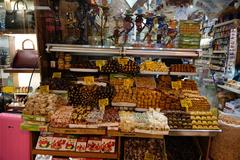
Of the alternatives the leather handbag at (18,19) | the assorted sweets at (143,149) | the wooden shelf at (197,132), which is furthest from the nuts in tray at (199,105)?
the leather handbag at (18,19)

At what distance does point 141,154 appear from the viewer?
236 cm

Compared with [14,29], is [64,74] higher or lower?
lower

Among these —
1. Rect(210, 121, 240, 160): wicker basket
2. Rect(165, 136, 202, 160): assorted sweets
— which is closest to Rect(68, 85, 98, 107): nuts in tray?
Rect(165, 136, 202, 160): assorted sweets

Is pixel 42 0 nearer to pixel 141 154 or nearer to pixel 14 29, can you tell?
pixel 14 29

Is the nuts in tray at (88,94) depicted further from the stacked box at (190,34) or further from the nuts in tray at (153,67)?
the stacked box at (190,34)

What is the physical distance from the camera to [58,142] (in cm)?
239

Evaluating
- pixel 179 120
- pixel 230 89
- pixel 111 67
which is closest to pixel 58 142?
pixel 111 67

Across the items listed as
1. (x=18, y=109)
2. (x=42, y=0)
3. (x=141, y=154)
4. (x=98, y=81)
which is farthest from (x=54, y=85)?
(x=141, y=154)

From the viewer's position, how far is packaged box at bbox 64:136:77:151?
235 cm

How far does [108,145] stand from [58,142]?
1.86 feet

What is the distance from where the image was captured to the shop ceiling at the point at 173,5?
9.75ft

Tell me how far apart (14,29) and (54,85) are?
117 centimetres

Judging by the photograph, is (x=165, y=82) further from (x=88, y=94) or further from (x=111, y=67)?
(x=88, y=94)

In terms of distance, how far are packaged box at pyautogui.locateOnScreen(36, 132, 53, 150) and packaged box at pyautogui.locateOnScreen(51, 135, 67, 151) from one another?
1.6 inches
